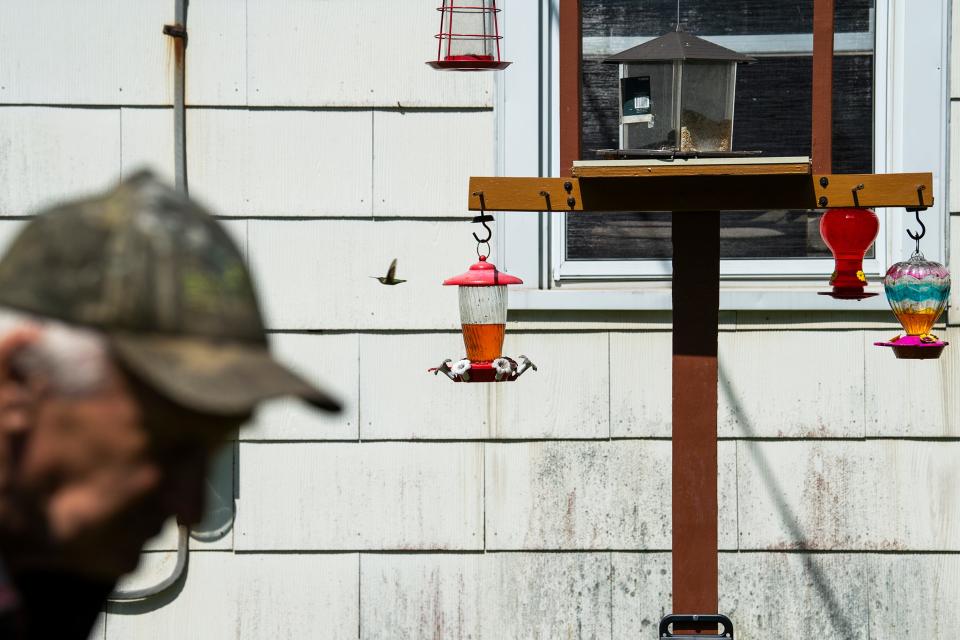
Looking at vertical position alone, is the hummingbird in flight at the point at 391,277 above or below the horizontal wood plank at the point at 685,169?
below

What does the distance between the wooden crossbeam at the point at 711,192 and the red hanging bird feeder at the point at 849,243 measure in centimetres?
41

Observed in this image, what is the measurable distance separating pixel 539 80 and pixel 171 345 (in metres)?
3.77

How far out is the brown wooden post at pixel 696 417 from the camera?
3193mm

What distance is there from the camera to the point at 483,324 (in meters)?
3.47

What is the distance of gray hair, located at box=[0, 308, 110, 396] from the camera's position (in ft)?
2.23

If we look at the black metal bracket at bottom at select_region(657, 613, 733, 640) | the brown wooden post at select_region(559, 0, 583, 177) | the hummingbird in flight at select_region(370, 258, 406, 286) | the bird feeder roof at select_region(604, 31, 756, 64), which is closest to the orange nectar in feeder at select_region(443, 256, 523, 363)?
the hummingbird in flight at select_region(370, 258, 406, 286)

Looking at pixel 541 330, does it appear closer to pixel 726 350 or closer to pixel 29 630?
pixel 726 350

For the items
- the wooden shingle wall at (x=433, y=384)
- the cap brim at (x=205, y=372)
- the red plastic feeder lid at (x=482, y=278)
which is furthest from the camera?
the wooden shingle wall at (x=433, y=384)

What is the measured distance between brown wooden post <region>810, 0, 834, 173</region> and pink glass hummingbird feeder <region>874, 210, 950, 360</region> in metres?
0.75

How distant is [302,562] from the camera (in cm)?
439

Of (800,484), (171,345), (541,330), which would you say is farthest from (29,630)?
(800,484)

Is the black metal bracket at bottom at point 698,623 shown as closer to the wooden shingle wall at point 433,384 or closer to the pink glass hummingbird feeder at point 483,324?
the pink glass hummingbird feeder at point 483,324

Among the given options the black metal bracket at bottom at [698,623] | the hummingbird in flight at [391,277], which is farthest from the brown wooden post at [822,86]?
the black metal bracket at bottom at [698,623]

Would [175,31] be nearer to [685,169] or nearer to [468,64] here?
[468,64]
